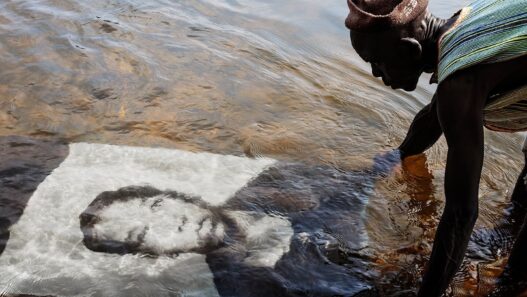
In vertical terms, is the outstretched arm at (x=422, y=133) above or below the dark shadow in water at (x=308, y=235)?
above

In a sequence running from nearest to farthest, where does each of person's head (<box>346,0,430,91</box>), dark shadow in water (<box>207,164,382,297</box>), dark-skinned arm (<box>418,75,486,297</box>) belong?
dark-skinned arm (<box>418,75,486,297</box>) < person's head (<box>346,0,430,91</box>) < dark shadow in water (<box>207,164,382,297</box>)

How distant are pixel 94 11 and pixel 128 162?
2572 mm

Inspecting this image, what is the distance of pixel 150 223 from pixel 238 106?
4.48 feet

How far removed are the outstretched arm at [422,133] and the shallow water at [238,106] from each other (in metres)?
0.10

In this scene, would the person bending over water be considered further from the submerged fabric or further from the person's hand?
the person's hand

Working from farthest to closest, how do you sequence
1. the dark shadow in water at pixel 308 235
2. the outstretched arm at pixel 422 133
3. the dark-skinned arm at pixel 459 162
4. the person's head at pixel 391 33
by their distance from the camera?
the outstretched arm at pixel 422 133 → the dark shadow in water at pixel 308 235 → the person's head at pixel 391 33 → the dark-skinned arm at pixel 459 162

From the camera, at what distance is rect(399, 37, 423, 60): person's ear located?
1882mm

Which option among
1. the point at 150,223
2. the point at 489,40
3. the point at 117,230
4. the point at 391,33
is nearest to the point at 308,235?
the point at 150,223

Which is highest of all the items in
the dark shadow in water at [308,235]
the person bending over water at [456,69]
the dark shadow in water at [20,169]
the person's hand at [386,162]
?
the person bending over water at [456,69]

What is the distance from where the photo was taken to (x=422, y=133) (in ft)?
9.11

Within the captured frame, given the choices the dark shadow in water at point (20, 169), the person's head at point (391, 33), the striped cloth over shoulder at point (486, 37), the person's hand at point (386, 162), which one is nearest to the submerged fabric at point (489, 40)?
the striped cloth over shoulder at point (486, 37)

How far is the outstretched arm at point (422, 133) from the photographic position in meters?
2.66

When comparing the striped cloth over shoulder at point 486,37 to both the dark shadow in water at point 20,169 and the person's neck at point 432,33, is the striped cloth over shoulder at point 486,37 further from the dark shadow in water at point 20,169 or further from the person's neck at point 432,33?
the dark shadow in water at point 20,169

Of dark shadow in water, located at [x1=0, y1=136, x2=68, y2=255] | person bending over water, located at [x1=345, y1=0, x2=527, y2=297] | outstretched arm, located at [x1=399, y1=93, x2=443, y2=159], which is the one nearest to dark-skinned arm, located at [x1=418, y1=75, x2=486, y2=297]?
person bending over water, located at [x1=345, y1=0, x2=527, y2=297]
